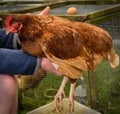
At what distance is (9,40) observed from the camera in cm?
142

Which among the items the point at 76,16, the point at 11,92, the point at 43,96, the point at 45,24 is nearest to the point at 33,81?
the point at 43,96

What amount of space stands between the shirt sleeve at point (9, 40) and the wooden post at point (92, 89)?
59 centimetres

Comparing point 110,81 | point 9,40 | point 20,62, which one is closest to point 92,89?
point 110,81

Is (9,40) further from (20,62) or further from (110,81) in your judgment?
(110,81)

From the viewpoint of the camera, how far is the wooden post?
1863 mm

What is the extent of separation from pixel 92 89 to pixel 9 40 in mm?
702

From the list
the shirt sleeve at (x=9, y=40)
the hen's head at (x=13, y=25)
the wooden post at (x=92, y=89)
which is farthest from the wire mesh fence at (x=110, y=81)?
the hen's head at (x=13, y=25)

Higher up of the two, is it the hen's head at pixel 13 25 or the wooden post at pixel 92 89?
the hen's head at pixel 13 25

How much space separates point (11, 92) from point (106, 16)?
0.82 metres

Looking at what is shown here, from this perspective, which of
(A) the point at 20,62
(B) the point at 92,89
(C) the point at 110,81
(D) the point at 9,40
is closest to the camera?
(A) the point at 20,62

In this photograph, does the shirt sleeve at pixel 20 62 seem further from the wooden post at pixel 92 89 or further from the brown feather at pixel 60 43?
the wooden post at pixel 92 89

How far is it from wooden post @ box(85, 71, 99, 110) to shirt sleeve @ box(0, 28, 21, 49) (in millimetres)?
592

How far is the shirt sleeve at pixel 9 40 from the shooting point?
1399 millimetres

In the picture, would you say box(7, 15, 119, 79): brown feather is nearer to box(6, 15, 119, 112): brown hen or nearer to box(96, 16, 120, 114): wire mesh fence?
box(6, 15, 119, 112): brown hen
